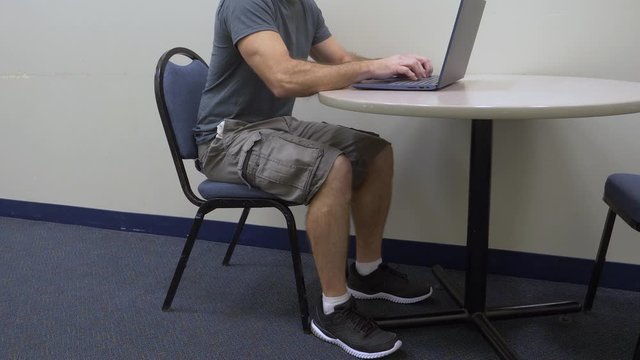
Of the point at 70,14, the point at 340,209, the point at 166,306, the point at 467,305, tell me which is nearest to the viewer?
the point at 340,209

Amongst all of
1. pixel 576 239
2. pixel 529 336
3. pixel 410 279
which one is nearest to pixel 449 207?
pixel 410 279

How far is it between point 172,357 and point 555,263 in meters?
1.25

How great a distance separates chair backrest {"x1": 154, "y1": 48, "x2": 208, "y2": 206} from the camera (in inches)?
55.0

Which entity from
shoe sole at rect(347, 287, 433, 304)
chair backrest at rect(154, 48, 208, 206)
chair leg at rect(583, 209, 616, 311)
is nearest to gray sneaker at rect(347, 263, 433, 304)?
shoe sole at rect(347, 287, 433, 304)

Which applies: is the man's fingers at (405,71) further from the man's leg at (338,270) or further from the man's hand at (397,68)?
the man's leg at (338,270)

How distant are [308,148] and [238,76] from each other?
1.08ft

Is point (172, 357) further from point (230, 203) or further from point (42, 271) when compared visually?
point (42, 271)

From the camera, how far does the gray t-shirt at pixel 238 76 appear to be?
4.55ft

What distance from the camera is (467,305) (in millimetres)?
1427

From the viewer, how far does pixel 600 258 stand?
1395 millimetres

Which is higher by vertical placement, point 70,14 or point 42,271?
point 70,14

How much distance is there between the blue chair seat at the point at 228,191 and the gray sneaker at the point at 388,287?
466 millimetres

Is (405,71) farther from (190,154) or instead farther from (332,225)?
(190,154)

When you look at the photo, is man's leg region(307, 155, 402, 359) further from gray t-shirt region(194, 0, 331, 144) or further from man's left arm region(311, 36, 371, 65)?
man's left arm region(311, 36, 371, 65)
